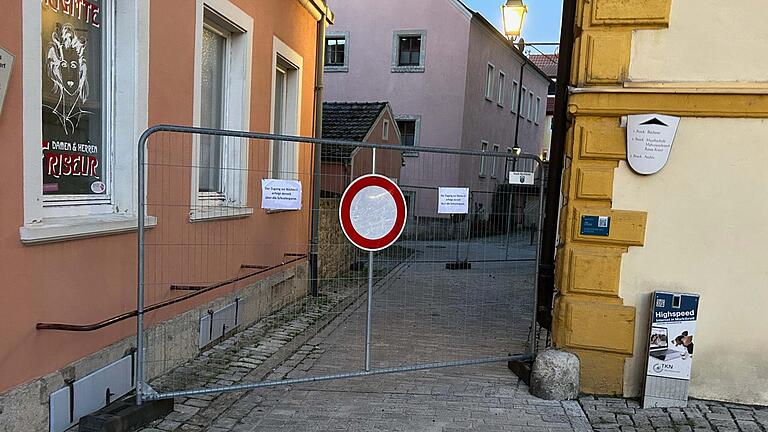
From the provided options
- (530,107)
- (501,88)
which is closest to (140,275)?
(501,88)

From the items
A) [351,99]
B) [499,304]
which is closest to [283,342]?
[499,304]

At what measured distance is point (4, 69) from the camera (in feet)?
10.3

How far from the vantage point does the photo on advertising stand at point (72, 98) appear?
147 inches

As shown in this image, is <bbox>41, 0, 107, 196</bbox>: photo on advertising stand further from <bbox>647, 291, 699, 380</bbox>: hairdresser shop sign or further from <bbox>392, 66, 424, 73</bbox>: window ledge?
<bbox>392, 66, 424, 73</bbox>: window ledge

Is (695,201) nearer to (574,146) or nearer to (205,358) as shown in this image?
(574,146)

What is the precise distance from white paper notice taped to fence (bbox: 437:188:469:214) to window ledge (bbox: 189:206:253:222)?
225 centimetres

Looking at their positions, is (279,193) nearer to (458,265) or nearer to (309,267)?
(458,265)

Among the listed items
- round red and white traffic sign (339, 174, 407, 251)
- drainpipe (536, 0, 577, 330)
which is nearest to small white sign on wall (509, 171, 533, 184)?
drainpipe (536, 0, 577, 330)

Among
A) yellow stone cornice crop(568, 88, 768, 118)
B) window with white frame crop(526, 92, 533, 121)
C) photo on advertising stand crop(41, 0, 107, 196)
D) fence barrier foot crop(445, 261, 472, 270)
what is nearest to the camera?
photo on advertising stand crop(41, 0, 107, 196)

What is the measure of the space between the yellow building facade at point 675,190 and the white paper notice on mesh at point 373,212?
1576mm

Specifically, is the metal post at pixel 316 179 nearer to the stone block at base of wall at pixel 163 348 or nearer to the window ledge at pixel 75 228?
the stone block at base of wall at pixel 163 348

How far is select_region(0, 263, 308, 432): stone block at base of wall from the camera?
11.3 ft

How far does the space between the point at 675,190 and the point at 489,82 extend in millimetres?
23722

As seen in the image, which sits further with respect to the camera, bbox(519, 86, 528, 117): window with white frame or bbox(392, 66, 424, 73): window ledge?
bbox(519, 86, 528, 117): window with white frame
